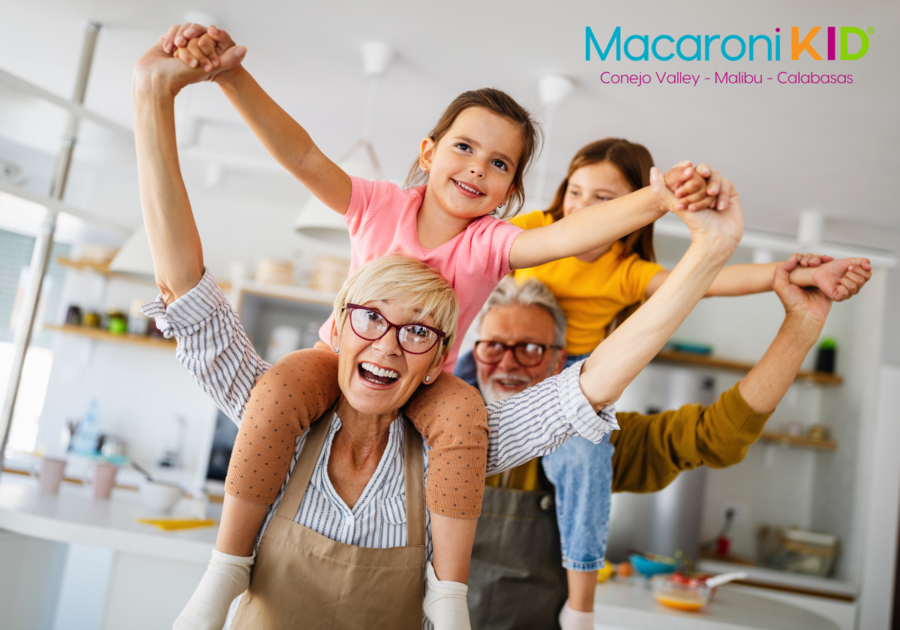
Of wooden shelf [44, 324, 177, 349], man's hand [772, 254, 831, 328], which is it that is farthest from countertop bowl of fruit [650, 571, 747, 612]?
wooden shelf [44, 324, 177, 349]

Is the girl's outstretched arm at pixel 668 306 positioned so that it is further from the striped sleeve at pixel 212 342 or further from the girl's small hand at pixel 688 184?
the striped sleeve at pixel 212 342

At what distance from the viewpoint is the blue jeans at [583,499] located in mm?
1417

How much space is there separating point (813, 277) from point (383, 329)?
681mm

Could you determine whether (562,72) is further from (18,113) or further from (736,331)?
(736,331)

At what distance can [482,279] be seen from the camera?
1.13 m

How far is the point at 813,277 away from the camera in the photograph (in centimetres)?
108

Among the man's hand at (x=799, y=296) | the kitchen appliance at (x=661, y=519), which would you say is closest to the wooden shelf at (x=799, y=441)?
the kitchen appliance at (x=661, y=519)

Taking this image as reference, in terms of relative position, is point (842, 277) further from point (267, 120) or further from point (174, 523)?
point (174, 523)

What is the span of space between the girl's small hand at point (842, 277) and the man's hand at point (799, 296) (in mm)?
36

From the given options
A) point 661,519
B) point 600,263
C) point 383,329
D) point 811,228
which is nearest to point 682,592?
point 600,263

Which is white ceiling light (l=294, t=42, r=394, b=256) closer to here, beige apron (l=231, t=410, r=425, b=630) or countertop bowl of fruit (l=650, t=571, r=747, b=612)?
beige apron (l=231, t=410, r=425, b=630)

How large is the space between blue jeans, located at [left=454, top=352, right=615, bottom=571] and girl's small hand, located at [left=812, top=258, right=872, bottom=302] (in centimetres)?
57

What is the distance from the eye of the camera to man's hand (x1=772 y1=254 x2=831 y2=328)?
112cm

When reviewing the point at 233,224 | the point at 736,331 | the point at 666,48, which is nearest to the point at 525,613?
the point at 666,48
